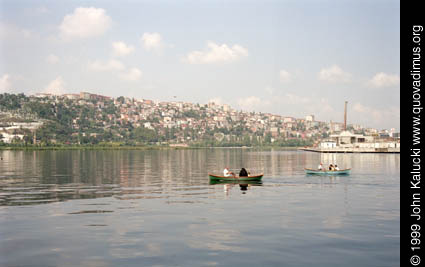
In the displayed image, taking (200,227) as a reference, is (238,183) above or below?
above

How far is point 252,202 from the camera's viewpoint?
128ft

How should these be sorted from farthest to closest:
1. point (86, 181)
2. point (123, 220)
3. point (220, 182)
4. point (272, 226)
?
point (86, 181) < point (220, 182) < point (123, 220) < point (272, 226)

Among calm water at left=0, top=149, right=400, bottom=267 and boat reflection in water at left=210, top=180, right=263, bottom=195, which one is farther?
boat reflection in water at left=210, top=180, right=263, bottom=195

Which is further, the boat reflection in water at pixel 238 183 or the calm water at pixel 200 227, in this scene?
the boat reflection in water at pixel 238 183

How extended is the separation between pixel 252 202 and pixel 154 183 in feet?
66.8

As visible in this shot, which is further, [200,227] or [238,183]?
[238,183]
